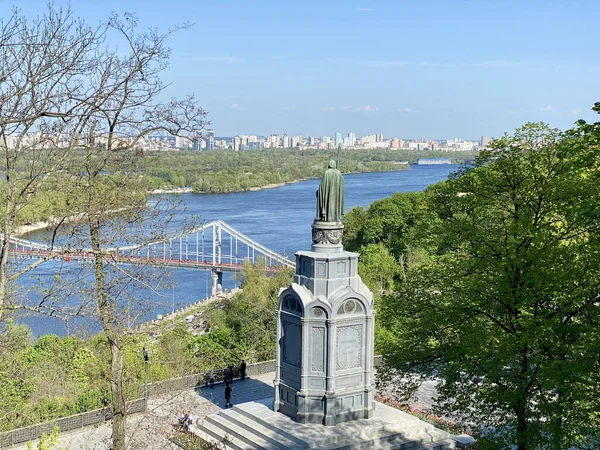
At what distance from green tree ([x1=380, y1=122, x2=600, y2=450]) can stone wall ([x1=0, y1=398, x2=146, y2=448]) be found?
19.5 ft

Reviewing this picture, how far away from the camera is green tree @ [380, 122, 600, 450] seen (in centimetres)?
934

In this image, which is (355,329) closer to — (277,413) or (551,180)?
(277,413)

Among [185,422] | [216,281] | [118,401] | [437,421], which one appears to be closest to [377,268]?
[437,421]

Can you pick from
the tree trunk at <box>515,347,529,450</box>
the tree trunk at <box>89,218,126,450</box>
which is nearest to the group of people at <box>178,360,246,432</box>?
the tree trunk at <box>89,218,126,450</box>

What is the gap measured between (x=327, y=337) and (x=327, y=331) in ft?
0.38

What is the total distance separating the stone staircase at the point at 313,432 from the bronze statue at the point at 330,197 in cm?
395

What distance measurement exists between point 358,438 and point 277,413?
5.85 ft

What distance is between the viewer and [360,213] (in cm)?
4550

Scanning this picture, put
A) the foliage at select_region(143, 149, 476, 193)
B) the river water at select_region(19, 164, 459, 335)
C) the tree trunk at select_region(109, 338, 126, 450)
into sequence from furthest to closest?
the foliage at select_region(143, 149, 476, 193), the river water at select_region(19, 164, 459, 335), the tree trunk at select_region(109, 338, 126, 450)

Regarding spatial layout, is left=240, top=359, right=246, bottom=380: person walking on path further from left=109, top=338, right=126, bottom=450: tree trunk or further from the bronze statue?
left=109, top=338, right=126, bottom=450: tree trunk

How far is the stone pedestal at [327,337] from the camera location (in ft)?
39.1

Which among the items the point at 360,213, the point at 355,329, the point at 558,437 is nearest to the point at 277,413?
the point at 355,329

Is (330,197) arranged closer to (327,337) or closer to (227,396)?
(327,337)

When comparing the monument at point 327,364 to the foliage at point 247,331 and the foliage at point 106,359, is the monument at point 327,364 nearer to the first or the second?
the foliage at point 106,359
